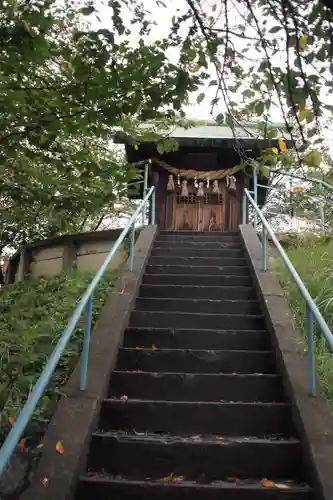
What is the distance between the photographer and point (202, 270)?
5785mm

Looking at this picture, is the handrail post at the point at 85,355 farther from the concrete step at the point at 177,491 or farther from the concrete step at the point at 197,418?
the concrete step at the point at 177,491

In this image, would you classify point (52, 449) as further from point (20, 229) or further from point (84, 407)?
point (20, 229)

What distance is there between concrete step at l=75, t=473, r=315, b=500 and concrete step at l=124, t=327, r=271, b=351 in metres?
1.53

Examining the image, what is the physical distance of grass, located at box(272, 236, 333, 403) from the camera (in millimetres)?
3419

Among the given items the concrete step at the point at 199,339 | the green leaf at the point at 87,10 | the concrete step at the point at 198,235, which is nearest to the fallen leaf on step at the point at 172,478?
the concrete step at the point at 199,339

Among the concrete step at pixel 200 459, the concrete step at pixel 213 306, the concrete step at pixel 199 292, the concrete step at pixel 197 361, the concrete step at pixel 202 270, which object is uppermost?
the concrete step at pixel 202 270

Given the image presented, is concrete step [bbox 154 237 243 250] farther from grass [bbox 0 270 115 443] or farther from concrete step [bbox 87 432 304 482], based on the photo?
concrete step [bbox 87 432 304 482]

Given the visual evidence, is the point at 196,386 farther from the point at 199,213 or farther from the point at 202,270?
the point at 199,213

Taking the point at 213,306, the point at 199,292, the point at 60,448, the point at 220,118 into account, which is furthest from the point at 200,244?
the point at 60,448

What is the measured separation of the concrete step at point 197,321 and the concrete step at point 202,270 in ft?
4.58

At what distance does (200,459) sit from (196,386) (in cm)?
68

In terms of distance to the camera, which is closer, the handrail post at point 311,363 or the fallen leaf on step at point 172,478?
the fallen leaf on step at point 172,478

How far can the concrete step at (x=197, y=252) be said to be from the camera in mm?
6562

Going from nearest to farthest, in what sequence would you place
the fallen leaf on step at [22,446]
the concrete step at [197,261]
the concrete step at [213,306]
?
1. the fallen leaf on step at [22,446]
2. the concrete step at [213,306]
3. the concrete step at [197,261]
